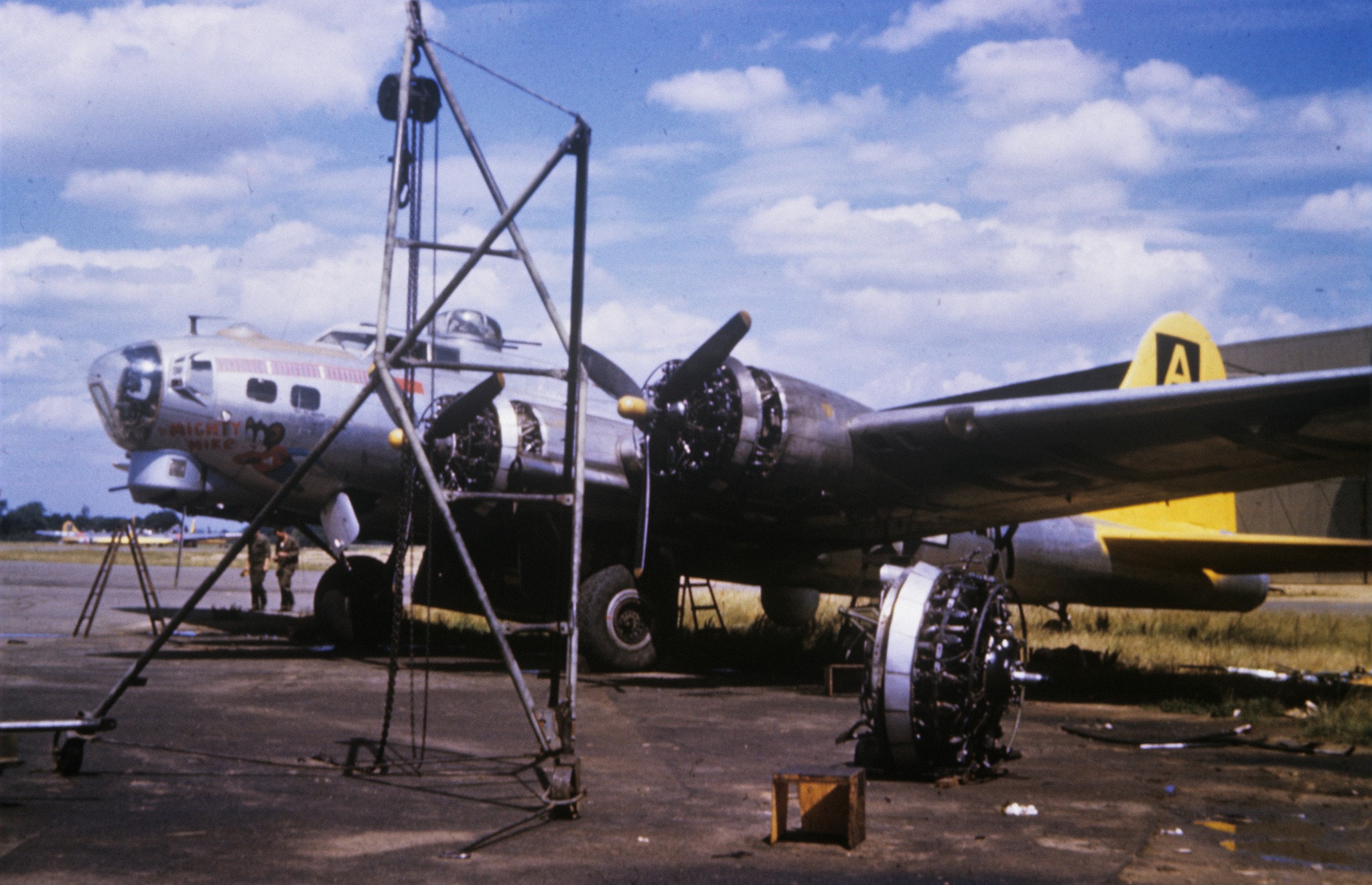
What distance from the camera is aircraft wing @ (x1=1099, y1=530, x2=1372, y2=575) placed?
12.9m

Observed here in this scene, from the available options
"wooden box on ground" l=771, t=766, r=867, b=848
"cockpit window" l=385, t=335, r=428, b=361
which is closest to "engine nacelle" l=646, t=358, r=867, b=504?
"cockpit window" l=385, t=335, r=428, b=361

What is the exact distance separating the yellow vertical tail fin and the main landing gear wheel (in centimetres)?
818

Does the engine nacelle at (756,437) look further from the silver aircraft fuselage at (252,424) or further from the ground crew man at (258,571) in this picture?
the ground crew man at (258,571)

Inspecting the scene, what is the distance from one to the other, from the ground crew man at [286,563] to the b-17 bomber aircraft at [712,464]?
9.85 m

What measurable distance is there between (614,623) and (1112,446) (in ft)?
18.5

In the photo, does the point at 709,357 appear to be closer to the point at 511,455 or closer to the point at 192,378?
the point at 511,455

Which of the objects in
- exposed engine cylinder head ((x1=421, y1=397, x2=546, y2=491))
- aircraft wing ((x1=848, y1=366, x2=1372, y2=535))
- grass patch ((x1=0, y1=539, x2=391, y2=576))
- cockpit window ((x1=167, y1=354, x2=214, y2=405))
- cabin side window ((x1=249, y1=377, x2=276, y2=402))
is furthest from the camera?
grass patch ((x1=0, y1=539, x2=391, y2=576))

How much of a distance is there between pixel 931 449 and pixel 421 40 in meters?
6.63

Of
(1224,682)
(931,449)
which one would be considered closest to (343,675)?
(931,449)

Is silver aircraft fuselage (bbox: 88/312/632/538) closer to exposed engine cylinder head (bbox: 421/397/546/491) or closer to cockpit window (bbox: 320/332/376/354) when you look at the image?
exposed engine cylinder head (bbox: 421/397/546/491)

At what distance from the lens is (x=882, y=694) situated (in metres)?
6.69

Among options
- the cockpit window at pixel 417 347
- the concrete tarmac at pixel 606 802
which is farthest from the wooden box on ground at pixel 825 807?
the cockpit window at pixel 417 347

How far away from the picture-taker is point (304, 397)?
543 inches

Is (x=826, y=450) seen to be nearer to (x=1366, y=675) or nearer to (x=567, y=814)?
(x=567, y=814)
